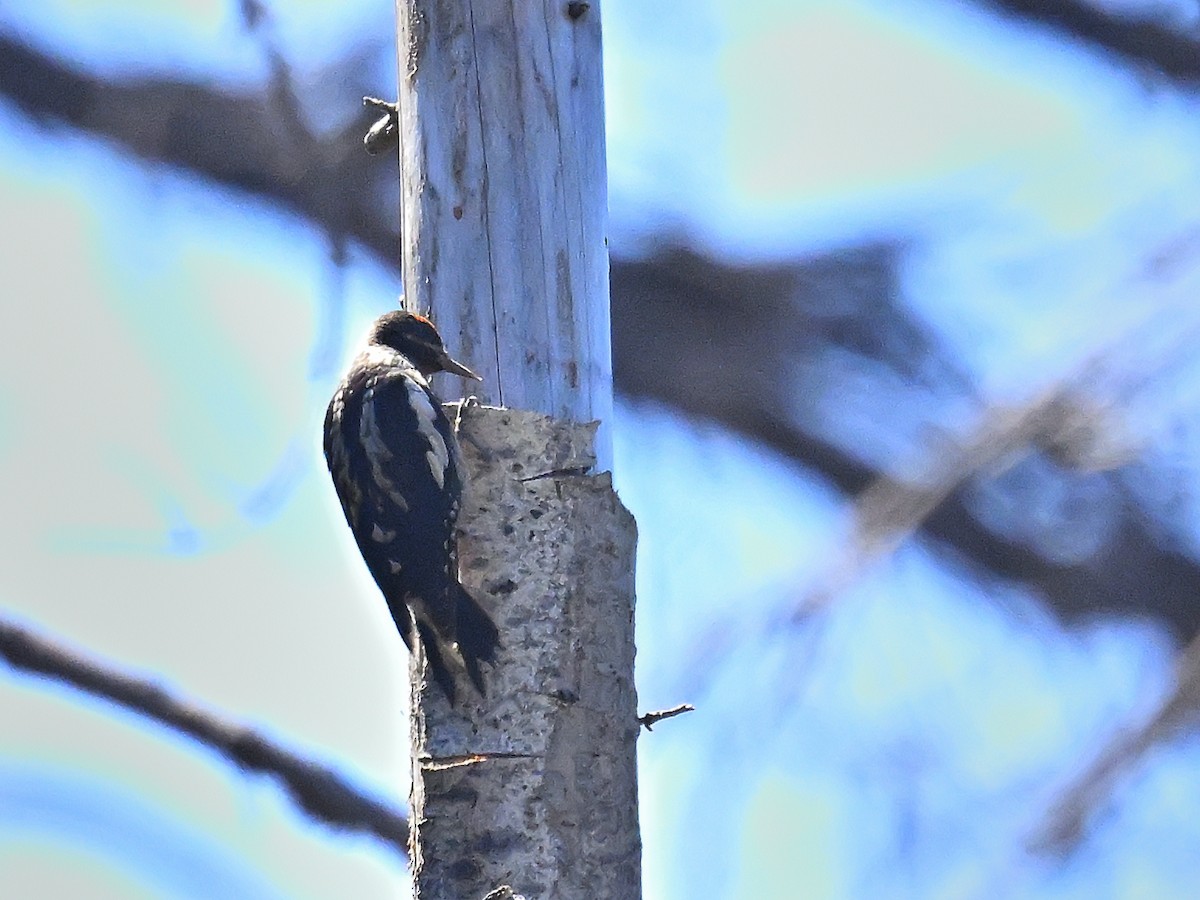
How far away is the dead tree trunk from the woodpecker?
43 mm

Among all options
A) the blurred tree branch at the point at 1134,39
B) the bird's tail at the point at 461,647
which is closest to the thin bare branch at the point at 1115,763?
the blurred tree branch at the point at 1134,39

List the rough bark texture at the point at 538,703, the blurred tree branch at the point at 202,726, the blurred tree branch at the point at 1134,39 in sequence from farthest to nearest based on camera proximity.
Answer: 1. the blurred tree branch at the point at 202,726
2. the blurred tree branch at the point at 1134,39
3. the rough bark texture at the point at 538,703

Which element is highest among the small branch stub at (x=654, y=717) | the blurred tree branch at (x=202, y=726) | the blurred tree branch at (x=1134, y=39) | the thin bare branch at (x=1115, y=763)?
the blurred tree branch at (x=1134, y=39)

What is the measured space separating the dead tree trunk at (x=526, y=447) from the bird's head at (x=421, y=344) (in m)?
0.03

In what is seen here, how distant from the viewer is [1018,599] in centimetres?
444

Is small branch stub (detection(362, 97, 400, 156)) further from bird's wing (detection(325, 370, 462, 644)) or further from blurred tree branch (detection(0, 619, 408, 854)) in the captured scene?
blurred tree branch (detection(0, 619, 408, 854))

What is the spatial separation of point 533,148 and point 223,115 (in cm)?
218

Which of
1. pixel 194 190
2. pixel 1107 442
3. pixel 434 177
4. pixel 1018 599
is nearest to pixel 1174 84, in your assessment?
pixel 1107 442

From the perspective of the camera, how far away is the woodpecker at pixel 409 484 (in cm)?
270

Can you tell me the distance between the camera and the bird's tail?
2.66m

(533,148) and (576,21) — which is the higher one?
(576,21)

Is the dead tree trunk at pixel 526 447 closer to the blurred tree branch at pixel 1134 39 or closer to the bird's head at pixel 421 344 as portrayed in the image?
the bird's head at pixel 421 344

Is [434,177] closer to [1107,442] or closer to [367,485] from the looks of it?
[367,485]

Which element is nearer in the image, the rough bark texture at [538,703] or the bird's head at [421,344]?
the rough bark texture at [538,703]
